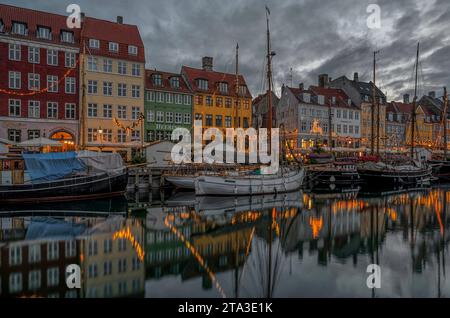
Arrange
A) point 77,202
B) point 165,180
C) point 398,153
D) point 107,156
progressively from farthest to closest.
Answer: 1. point 398,153
2. point 165,180
3. point 107,156
4. point 77,202

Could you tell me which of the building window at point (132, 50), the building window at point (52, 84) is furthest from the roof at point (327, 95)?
the building window at point (52, 84)

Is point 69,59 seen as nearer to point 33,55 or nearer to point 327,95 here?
point 33,55

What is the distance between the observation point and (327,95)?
231ft

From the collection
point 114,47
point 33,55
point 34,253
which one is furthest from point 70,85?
point 34,253

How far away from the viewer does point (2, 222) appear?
19.7 m

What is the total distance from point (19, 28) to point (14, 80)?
246 inches

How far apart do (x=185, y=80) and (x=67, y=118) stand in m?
19.6

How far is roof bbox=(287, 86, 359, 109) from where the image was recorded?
6704cm

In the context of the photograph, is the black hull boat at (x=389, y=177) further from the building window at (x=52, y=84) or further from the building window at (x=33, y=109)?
the building window at (x=33, y=109)

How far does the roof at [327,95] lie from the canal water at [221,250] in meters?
43.8

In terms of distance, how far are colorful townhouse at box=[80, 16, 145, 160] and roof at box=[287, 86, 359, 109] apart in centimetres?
3136
